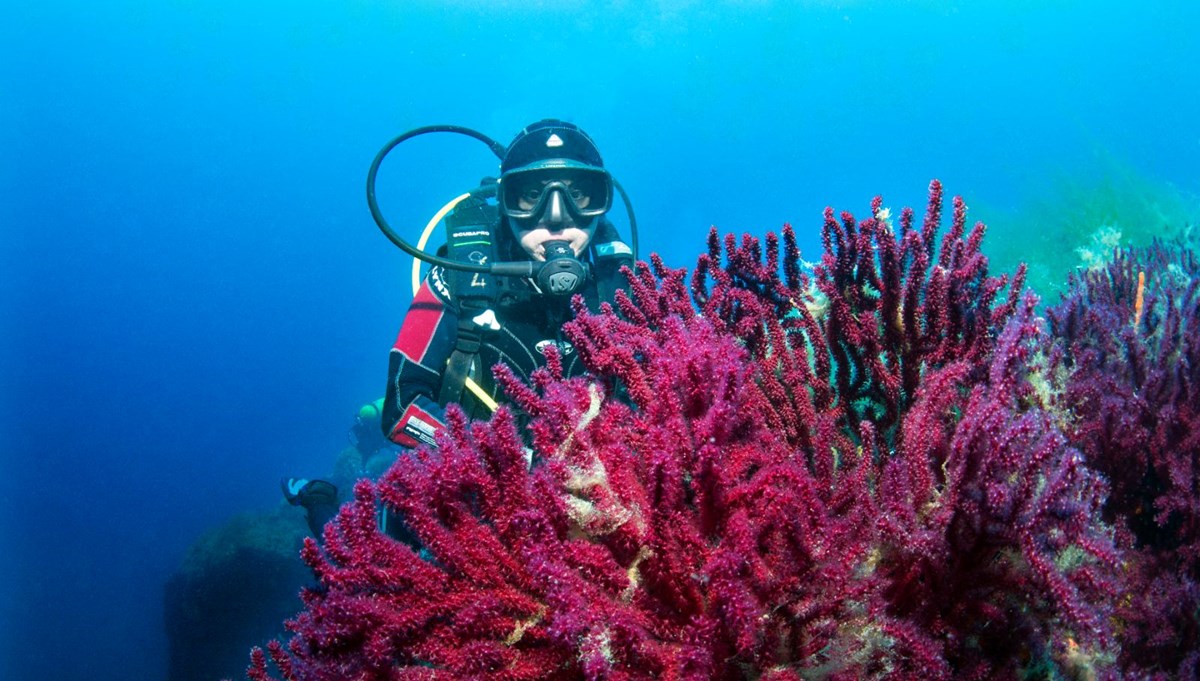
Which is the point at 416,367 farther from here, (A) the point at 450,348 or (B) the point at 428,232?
(B) the point at 428,232

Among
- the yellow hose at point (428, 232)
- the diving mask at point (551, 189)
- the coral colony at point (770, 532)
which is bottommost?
the coral colony at point (770, 532)

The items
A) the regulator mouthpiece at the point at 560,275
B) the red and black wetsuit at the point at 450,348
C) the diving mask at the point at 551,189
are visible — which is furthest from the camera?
the diving mask at the point at 551,189

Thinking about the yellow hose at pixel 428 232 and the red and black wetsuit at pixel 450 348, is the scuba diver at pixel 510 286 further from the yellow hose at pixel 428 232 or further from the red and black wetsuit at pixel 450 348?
the yellow hose at pixel 428 232

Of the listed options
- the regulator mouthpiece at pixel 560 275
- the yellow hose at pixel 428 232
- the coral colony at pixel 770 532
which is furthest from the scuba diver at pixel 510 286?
the coral colony at pixel 770 532

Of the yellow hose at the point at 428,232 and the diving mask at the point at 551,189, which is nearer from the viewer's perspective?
the diving mask at the point at 551,189

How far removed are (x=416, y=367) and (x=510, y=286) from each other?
944mm

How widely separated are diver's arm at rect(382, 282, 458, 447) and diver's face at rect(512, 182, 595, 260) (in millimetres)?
824

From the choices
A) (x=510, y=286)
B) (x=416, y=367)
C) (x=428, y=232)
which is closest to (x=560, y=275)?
(x=510, y=286)

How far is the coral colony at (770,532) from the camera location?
137 centimetres

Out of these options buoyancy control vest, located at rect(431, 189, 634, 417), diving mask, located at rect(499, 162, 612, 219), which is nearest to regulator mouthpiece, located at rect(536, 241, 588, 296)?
buoyancy control vest, located at rect(431, 189, 634, 417)

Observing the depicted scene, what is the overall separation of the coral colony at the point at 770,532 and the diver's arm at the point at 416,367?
2.36 meters

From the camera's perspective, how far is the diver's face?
180 inches

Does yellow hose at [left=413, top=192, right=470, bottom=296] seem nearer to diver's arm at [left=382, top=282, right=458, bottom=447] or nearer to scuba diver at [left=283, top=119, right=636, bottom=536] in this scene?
scuba diver at [left=283, top=119, right=636, bottom=536]

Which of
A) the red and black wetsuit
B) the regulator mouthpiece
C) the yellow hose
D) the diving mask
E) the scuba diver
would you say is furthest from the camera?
the yellow hose
